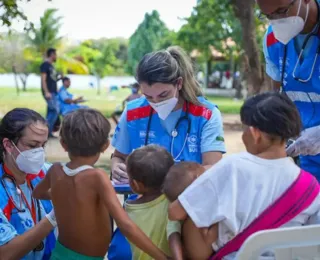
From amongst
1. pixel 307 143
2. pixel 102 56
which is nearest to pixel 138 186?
pixel 307 143

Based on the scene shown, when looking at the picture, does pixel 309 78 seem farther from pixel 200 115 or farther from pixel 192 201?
pixel 192 201

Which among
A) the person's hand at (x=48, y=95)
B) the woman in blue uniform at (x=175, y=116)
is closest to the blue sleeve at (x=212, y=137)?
the woman in blue uniform at (x=175, y=116)

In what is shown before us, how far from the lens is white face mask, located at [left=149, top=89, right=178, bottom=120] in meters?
3.00

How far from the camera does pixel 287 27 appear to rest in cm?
275

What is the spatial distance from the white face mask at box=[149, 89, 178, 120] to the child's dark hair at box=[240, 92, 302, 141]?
101 centimetres

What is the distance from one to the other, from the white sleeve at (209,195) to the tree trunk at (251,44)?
11935 mm

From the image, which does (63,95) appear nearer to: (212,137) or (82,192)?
(212,137)

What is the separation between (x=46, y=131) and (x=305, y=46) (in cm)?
139

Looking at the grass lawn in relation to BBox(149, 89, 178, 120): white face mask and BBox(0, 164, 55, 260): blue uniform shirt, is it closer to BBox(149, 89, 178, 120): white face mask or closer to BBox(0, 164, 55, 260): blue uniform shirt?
BBox(149, 89, 178, 120): white face mask

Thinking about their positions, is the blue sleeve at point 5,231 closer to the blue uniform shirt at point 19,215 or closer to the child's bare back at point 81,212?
the blue uniform shirt at point 19,215

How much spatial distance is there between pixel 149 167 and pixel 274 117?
571 mm

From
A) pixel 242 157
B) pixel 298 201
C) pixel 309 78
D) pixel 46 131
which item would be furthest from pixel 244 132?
pixel 46 131

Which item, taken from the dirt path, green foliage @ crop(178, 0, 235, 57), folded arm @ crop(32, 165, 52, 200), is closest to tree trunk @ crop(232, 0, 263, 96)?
the dirt path

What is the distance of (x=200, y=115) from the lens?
3111 millimetres
